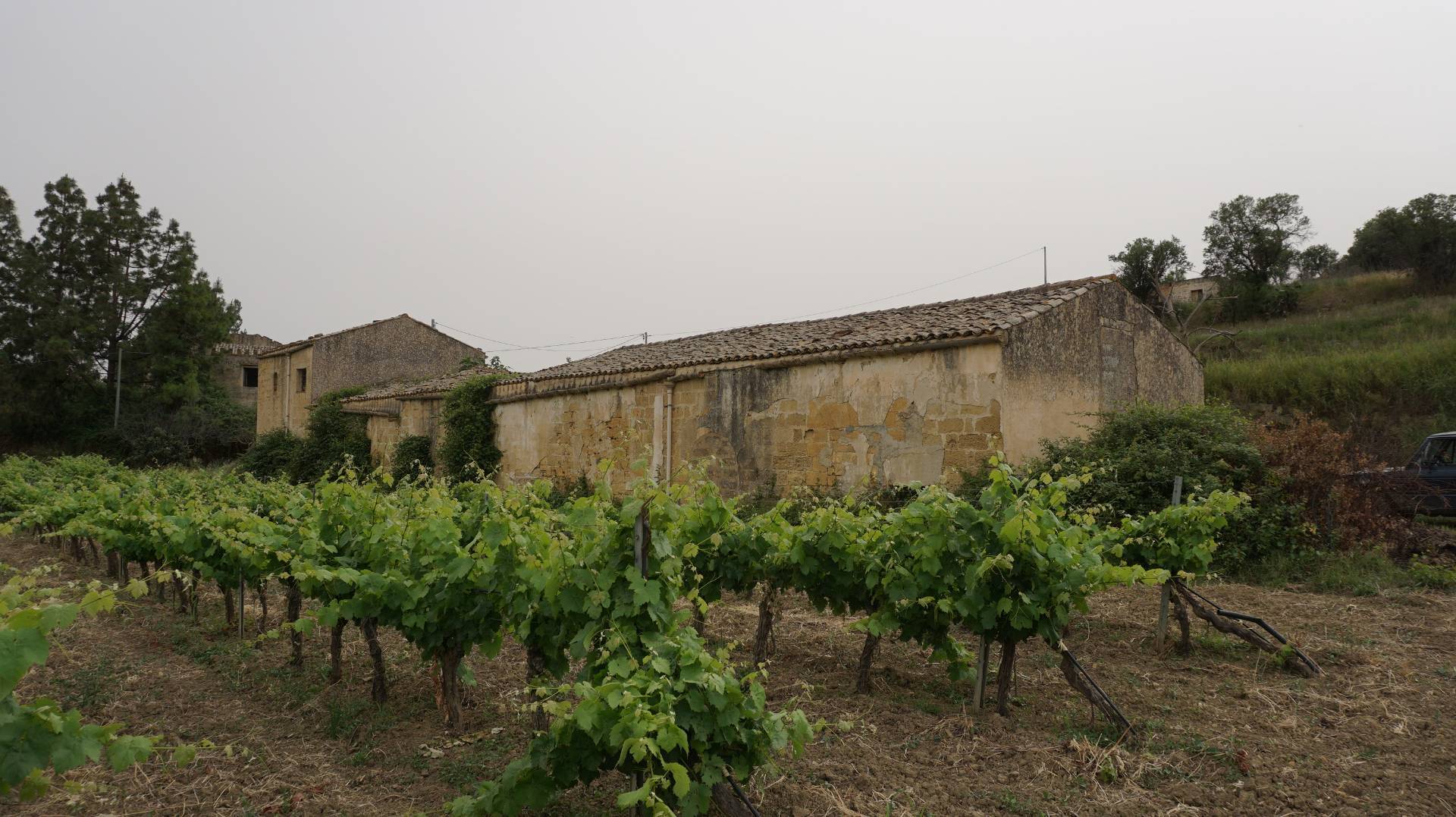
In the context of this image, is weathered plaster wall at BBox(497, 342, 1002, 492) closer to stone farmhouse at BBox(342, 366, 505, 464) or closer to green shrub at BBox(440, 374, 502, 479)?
green shrub at BBox(440, 374, 502, 479)

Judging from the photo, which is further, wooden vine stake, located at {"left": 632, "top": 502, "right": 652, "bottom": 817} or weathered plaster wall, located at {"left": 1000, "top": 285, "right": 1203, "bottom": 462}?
weathered plaster wall, located at {"left": 1000, "top": 285, "right": 1203, "bottom": 462}

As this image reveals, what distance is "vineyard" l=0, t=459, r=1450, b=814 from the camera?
2.81 meters

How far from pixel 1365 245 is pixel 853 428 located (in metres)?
27.6

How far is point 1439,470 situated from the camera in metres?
11.1

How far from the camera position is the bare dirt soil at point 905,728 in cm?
360

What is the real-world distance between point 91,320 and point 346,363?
1327 centimetres

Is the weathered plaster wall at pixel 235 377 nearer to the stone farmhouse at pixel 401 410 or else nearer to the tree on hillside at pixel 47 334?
the tree on hillside at pixel 47 334

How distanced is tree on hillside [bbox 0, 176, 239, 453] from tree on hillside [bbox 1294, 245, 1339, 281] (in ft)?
134

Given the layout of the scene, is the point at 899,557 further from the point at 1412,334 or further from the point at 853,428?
the point at 1412,334

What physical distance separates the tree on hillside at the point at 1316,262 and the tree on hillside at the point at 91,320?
40985 millimetres

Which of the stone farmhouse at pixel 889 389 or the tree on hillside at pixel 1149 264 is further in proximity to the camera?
the tree on hillside at pixel 1149 264

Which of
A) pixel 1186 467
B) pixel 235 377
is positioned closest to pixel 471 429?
pixel 1186 467

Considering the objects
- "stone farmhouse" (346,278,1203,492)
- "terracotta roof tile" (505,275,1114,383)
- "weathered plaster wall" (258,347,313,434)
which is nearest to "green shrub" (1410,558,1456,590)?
"stone farmhouse" (346,278,1203,492)

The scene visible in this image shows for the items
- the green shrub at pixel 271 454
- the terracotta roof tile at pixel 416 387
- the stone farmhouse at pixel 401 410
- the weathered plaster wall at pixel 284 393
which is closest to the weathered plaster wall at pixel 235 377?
the weathered plaster wall at pixel 284 393
